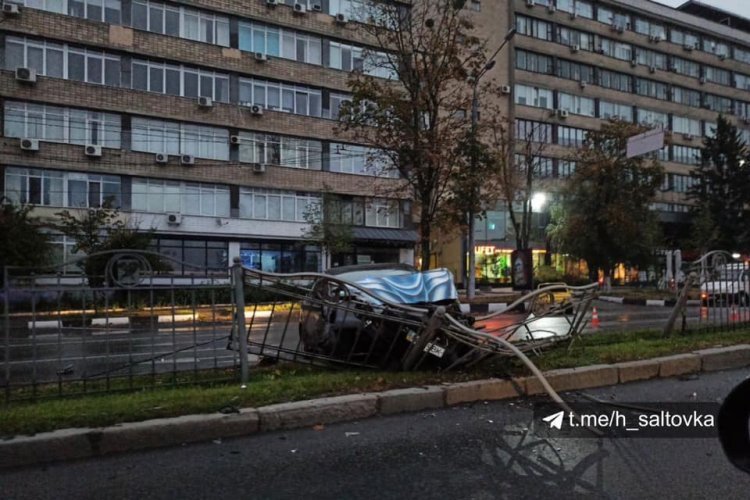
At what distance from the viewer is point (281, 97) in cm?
3556

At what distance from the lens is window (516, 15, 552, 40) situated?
166 feet

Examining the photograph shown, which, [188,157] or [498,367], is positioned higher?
[188,157]

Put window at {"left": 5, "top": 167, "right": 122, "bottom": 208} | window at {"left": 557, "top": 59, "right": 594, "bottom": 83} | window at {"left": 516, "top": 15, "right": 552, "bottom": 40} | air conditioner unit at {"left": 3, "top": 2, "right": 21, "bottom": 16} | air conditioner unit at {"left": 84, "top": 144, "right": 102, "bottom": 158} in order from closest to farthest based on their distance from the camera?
air conditioner unit at {"left": 3, "top": 2, "right": 21, "bottom": 16} → window at {"left": 5, "top": 167, "right": 122, "bottom": 208} → air conditioner unit at {"left": 84, "top": 144, "right": 102, "bottom": 158} → window at {"left": 516, "top": 15, "right": 552, "bottom": 40} → window at {"left": 557, "top": 59, "right": 594, "bottom": 83}

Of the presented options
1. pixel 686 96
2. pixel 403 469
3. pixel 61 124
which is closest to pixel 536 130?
pixel 686 96

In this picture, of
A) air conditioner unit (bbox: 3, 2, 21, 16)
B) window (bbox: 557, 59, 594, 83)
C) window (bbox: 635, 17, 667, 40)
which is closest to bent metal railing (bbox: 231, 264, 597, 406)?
air conditioner unit (bbox: 3, 2, 21, 16)

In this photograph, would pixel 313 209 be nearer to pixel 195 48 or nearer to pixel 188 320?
pixel 195 48

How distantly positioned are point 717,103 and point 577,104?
2218cm

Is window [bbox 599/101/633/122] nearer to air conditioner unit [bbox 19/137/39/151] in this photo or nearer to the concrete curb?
air conditioner unit [bbox 19/137/39/151]

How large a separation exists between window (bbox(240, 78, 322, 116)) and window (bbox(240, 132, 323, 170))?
5.89ft

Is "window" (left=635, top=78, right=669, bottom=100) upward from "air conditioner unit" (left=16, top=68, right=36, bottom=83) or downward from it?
upward

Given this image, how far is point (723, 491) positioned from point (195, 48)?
33811 millimetres

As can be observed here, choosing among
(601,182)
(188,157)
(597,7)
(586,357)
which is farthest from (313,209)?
(597,7)

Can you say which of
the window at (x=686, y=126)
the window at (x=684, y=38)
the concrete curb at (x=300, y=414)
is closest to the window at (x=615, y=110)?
the window at (x=686, y=126)

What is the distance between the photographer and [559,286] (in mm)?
7215
